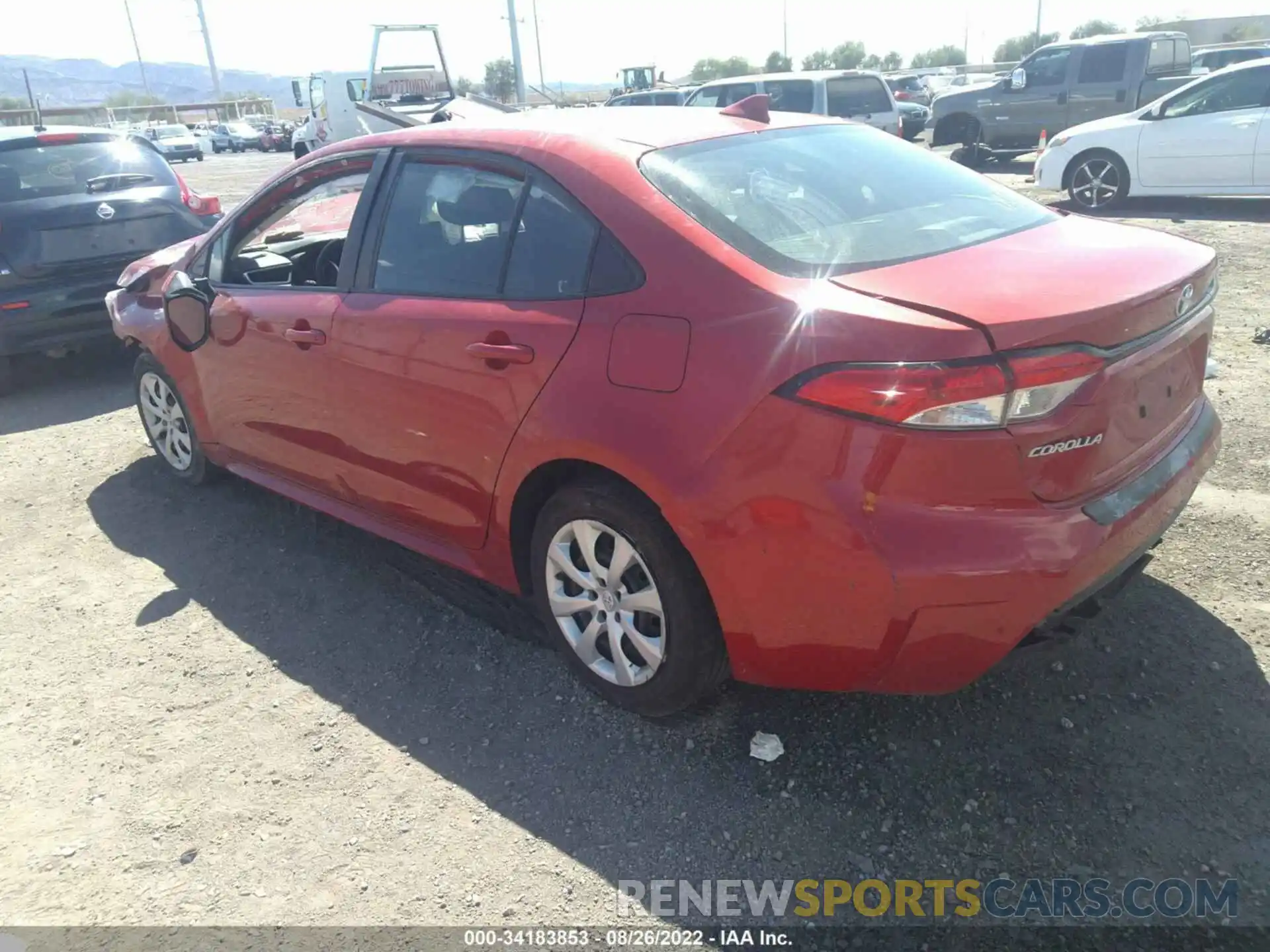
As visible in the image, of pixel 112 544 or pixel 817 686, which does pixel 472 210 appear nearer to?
pixel 817 686

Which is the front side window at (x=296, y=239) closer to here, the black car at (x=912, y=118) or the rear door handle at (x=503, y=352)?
the rear door handle at (x=503, y=352)

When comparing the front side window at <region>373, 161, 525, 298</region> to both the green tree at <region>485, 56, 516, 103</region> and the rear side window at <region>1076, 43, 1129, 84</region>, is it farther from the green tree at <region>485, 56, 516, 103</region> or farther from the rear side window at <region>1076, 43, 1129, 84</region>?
the green tree at <region>485, 56, 516, 103</region>

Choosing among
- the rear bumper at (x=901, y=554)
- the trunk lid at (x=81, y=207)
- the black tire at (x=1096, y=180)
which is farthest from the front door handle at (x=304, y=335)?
the black tire at (x=1096, y=180)

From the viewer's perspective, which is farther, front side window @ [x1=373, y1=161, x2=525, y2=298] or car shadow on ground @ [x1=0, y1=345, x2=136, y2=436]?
car shadow on ground @ [x1=0, y1=345, x2=136, y2=436]

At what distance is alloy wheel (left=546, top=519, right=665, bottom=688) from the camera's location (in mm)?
2809

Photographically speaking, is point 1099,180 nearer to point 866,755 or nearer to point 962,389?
point 866,755

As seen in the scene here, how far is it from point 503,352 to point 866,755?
1.58 meters

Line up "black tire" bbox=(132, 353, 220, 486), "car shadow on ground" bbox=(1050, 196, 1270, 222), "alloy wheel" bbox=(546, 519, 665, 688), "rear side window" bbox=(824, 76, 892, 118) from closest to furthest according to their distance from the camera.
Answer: "alloy wheel" bbox=(546, 519, 665, 688) < "black tire" bbox=(132, 353, 220, 486) < "car shadow on ground" bbox=(1050, 196, 1270, 222) < "rear side window" bbox=(824, 76, 892, 118)

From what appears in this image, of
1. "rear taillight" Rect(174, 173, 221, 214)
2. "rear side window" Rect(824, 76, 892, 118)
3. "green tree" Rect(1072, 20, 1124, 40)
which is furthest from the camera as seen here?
"green tree" Rect(1072, 20, 1124, 40)

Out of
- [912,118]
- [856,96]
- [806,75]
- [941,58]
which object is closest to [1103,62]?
[856,96]

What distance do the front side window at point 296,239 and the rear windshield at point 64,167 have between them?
2.83 m

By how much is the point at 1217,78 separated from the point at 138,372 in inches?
442

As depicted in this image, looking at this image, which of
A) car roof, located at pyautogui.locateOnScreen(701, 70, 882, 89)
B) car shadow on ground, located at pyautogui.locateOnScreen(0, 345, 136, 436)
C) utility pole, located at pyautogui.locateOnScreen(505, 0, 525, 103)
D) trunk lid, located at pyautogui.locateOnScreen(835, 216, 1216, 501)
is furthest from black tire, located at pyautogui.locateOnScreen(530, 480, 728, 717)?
utility pole, located at pyautogui.locateOnScreen(505, 0, 525, 103)

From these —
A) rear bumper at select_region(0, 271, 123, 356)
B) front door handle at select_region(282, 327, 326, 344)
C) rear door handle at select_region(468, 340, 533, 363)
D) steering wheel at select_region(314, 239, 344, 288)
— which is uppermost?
steering wheel at select_region(314, 239, 344, 288)
